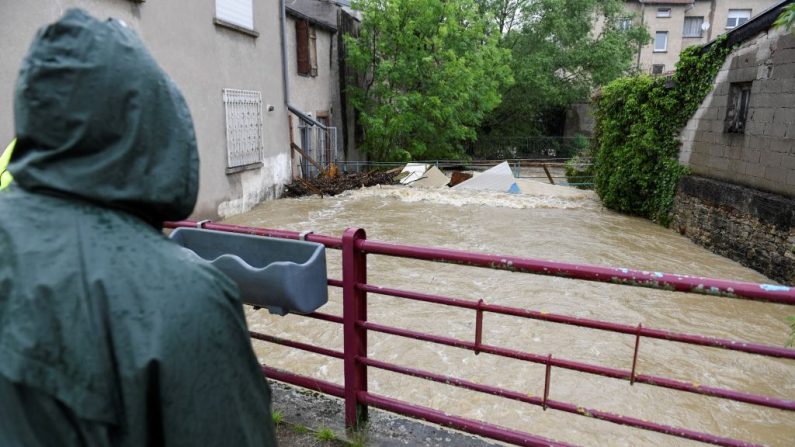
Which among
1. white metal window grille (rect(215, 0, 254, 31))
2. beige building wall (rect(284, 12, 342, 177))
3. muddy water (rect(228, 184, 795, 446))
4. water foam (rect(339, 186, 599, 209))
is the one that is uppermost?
white metal window grille (rect(215, 0, 254, 31))

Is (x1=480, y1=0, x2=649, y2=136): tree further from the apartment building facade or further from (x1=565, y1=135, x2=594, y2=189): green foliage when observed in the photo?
(x1=565, y1=135, x2=594, y2=189): green foliage

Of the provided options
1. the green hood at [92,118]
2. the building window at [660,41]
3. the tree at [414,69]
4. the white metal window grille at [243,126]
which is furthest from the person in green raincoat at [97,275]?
the building window at [660,41]

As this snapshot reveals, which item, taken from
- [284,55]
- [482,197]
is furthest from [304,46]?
[482,197]

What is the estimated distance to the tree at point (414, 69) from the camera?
18859 millimetres

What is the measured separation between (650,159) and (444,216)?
4.84 m

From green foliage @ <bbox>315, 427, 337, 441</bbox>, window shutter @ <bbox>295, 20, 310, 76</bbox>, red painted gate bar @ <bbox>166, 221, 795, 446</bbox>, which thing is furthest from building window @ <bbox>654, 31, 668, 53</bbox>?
green foliage @ <bbox>315, 427, 337, 441</bbox>

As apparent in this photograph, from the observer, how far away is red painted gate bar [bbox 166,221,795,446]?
2023 mm

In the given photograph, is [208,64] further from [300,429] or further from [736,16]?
[736,16]

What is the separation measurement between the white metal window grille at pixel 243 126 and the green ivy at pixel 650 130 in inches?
335

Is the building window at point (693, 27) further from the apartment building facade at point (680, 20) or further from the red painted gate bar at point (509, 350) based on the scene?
the red painted gate bar at point (509, 350)

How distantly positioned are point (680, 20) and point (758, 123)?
28165 millimetres

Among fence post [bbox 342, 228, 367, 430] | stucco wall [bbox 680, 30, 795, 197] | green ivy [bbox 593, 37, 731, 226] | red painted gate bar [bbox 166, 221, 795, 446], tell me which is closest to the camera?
red painted gate bar [bbox 166, 221, 795, 446]

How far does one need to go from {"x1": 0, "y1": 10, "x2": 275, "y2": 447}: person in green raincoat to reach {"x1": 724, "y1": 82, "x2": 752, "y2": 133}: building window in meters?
10.9

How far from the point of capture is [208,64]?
35.5 ft
